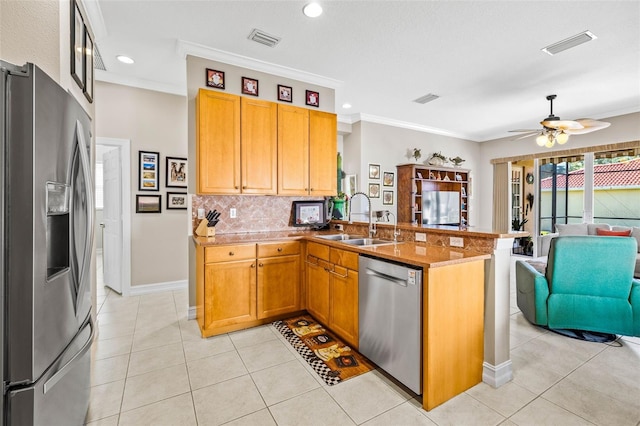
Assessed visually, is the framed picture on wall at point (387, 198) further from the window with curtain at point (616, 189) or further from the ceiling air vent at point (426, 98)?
the window with curtain at point (616, 189)

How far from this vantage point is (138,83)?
4.04 m

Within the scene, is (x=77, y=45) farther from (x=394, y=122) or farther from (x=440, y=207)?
(x=440, y=207)

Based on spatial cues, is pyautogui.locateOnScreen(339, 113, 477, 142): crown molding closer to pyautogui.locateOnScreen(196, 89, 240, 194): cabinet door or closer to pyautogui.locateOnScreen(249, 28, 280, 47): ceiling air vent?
pyautogui.locateOnScreen(249, 28, 280, 47): ceiling air vent

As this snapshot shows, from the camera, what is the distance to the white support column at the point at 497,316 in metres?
2.12

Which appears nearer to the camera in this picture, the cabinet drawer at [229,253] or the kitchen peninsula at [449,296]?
the kitchen peninsula at [449,296]

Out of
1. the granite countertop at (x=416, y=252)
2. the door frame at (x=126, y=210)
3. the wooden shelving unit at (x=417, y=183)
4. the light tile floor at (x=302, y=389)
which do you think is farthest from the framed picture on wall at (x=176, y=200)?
→ the wooden shelving unit at (x=417, y=183)

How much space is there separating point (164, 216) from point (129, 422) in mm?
2985

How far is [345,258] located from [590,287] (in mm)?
2321

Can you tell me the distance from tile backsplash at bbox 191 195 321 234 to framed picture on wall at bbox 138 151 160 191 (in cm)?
125

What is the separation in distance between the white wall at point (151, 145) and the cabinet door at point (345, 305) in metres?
2.70

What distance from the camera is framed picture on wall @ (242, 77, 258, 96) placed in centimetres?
358

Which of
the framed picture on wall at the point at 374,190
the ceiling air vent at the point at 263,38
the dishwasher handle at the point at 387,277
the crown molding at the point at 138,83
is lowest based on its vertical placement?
the dishwasher handle at the point at 387,277

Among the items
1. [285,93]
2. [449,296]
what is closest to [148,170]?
[285,93]

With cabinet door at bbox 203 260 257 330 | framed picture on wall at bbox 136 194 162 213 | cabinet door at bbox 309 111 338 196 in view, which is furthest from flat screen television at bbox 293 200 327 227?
framed picture on wall at bbox 136 194 162 213
